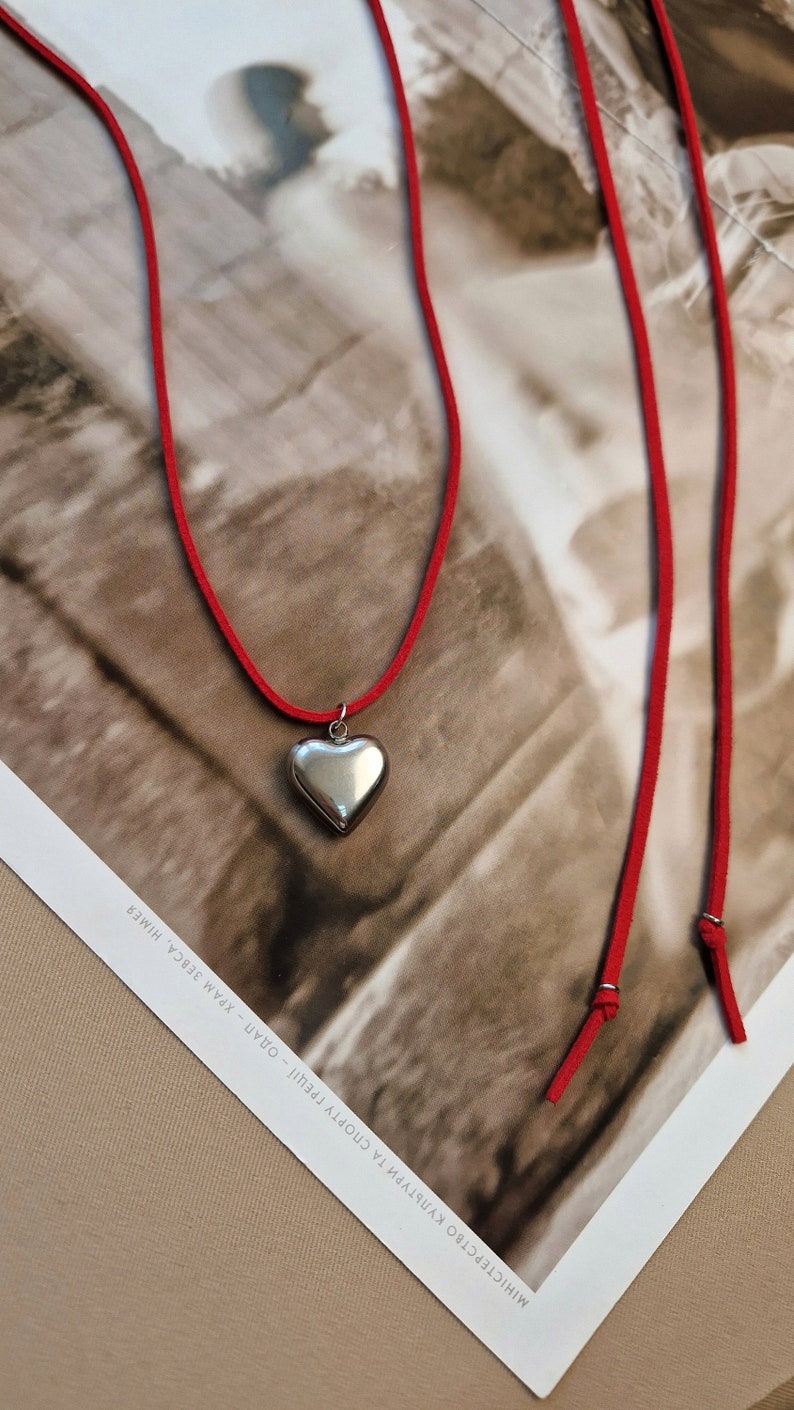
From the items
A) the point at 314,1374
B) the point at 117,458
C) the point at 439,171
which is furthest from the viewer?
the point at 439,171

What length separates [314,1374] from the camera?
Answer: 643 mm

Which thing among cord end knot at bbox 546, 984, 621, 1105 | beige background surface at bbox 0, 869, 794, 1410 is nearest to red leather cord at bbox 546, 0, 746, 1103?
cord end knot at bbox 546, 984, 621, 1105

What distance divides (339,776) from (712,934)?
0.93ft

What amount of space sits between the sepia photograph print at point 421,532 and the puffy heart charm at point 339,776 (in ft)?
0.07

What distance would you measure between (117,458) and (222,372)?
112 millimetres

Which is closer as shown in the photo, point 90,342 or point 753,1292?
point 753,1292

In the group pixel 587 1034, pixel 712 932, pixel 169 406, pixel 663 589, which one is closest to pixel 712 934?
pixel 712 932

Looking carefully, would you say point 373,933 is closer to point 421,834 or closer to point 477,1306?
point 421,834

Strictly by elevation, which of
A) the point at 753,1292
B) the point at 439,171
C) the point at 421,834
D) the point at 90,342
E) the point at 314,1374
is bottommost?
the point at 314,1374

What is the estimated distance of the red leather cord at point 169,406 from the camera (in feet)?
2.46

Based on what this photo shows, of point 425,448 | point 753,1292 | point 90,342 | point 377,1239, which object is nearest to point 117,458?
point 90,342

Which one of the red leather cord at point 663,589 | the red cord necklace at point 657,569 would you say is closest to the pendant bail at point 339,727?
the red cord necklace at point 657,569

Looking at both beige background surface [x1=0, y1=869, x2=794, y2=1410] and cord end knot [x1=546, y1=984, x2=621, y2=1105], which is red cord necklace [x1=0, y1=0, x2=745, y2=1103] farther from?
beige background surface [x1=0, y1=869, x2=794, y2=1410]

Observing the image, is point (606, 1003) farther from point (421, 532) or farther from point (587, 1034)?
point (421, 532)
